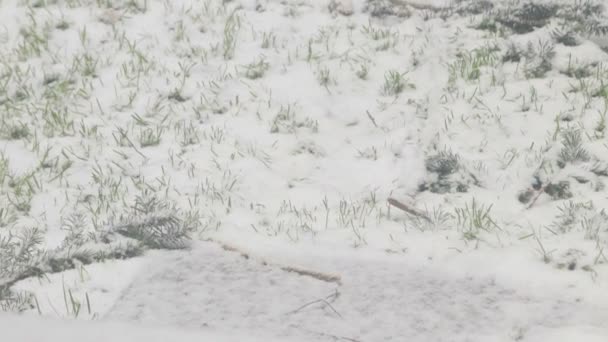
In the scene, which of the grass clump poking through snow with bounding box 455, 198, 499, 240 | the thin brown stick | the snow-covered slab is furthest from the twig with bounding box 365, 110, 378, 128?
the snow-covered slab

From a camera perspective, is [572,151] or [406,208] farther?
[572,151]

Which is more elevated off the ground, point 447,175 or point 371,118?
point 371,118

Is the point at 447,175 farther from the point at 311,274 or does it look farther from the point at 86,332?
the point at 86,332

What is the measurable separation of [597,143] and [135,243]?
270 cm

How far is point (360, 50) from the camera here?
18.5ft

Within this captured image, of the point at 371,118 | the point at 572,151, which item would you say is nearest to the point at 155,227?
the point at 371,118

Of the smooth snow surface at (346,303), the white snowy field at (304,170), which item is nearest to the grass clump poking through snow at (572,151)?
the white snowy field at (304,170)

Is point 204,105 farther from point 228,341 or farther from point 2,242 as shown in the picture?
point 228,341

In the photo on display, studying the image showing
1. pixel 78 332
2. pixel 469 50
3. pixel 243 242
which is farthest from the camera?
pixel 469 50

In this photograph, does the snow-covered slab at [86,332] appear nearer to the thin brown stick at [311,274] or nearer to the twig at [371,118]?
the thin brown stick at [311,274]

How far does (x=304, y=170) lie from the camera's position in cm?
443

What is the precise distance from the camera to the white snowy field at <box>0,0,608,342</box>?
3.21 metres

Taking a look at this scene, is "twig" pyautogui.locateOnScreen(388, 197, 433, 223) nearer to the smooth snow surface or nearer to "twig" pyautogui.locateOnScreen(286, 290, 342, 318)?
the smooth snow surface

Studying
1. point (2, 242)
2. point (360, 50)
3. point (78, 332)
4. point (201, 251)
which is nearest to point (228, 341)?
point (78, 332)
